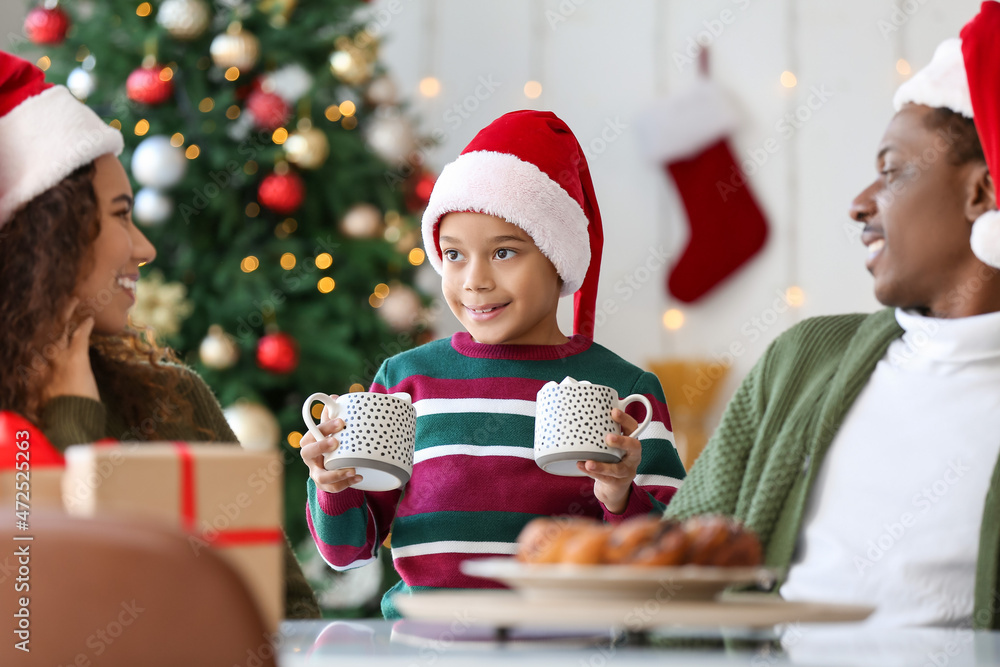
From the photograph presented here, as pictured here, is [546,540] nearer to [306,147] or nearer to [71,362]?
A: [71,362]

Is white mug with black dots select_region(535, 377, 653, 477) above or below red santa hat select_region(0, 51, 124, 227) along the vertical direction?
below

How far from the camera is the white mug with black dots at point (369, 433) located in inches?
41.3

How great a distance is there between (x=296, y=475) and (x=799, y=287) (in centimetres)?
184

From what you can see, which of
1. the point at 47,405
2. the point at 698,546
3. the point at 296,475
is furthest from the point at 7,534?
the point at 296,475

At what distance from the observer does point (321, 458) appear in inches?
44.1

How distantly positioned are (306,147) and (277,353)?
55 centimetres

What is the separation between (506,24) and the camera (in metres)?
3.91

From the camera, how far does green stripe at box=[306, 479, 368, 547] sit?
129 cm

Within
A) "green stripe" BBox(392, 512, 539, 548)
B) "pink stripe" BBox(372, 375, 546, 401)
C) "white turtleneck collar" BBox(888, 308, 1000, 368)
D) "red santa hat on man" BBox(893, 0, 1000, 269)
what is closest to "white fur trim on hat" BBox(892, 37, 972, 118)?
"red santa hat on man" BBox(893, 0, 1000, 269)

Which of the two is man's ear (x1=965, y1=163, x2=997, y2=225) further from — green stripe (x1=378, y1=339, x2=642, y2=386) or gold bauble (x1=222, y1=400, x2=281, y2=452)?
gold bauble (x1=222, y1=400, x2=281, y2=452)

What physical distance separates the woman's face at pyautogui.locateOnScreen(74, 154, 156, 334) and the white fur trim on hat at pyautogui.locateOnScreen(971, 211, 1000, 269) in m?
0.98

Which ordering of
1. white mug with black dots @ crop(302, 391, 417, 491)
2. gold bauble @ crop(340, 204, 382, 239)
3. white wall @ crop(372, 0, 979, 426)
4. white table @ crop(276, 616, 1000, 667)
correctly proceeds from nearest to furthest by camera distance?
white table @ crop(276, 616, 1000, 667) < white mug with black dots @ crop(302, 391, 417, 491) < gold bauble @ crop(340, 204, 382, 239) < white wall @ crop(372, 0, 979, 426)

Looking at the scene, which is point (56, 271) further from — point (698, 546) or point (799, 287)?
point (799, 287)

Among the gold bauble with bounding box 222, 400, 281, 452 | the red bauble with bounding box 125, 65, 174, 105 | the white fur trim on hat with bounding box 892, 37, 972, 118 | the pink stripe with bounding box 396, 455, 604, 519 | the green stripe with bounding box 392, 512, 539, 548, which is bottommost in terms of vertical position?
the gold bauble with bounding box 222, 400, 281, 452
